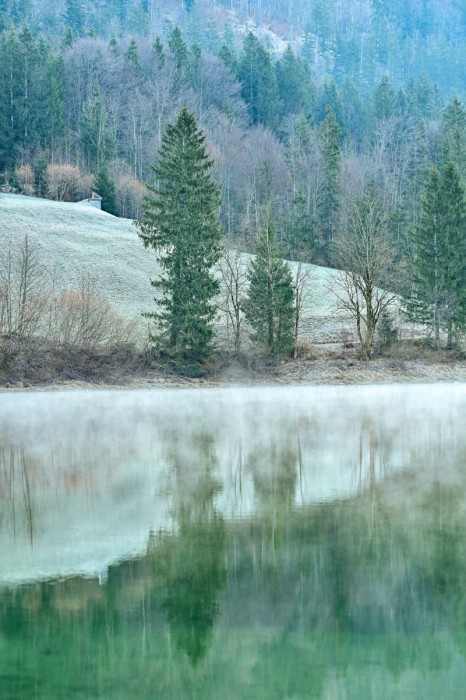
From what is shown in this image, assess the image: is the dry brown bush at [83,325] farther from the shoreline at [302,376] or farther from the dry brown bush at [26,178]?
the dry brown bush at [26,178]

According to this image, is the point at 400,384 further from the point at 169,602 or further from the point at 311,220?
the point at 311,220

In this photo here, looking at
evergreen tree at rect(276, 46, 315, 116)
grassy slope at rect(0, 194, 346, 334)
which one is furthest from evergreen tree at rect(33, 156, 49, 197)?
evergreen tree at rect(276, 46, 315, 116)

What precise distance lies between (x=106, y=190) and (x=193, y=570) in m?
82.2

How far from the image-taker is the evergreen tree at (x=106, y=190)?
293ft

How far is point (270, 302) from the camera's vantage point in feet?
165

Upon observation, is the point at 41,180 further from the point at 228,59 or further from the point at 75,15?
the point at 75,15

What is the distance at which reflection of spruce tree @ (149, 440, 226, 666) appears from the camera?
820 cm

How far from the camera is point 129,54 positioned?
426 feet

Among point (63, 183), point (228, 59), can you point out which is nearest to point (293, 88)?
point (228, 59)

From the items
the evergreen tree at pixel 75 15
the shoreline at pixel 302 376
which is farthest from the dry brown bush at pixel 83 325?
the evergreen tree at pixel 75 15

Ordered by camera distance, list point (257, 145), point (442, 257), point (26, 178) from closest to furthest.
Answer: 1. point (442, 257)
2. point (26, 178)
3. point (257, 145)

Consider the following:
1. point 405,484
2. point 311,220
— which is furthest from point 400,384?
point 311,220

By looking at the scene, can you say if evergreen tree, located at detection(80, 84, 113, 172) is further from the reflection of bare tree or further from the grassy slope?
the reflection of bare tree

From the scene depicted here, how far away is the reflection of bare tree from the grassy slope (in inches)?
1544
